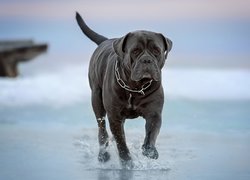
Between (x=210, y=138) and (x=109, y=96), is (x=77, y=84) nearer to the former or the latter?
(x=210, y=138)

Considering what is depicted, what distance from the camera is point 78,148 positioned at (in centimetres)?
744

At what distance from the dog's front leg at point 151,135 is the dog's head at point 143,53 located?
0.40 m

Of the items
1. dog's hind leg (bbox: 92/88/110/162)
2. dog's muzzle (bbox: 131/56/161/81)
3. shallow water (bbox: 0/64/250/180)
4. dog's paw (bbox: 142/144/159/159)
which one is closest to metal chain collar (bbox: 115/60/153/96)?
dog's muzzle (bbox: 131/56/161/81)

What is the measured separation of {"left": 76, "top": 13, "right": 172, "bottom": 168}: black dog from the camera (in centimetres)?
597

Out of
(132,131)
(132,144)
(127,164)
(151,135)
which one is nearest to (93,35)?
(132,144)

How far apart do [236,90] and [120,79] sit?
4.35 m

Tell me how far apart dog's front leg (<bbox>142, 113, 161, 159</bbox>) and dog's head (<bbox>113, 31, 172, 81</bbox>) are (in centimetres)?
40

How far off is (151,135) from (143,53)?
0.63 metres

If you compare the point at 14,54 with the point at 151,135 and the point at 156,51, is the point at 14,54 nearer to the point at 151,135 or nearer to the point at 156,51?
the point at 151,135

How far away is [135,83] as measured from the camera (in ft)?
20.3

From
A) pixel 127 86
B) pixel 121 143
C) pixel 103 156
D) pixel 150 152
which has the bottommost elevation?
pixel 103 156

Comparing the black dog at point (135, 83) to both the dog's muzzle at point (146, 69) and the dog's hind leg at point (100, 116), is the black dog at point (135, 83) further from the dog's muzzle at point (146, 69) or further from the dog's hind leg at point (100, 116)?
the dog's hind leg at point (100, 116)

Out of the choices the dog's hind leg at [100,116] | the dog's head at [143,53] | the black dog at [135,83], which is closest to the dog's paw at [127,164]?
the black dog at [135,83]

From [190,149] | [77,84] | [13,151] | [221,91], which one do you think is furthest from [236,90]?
[13,151]
